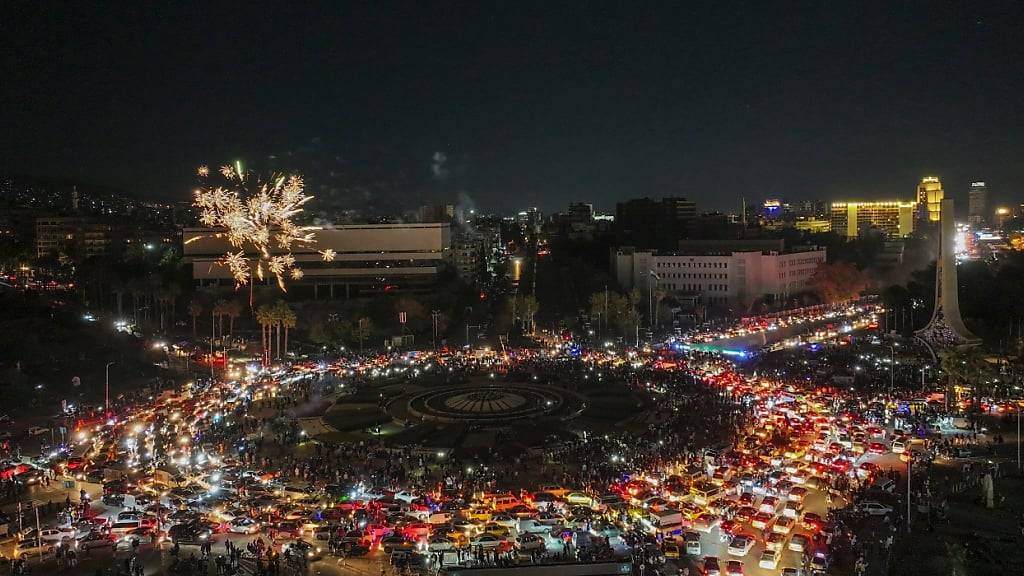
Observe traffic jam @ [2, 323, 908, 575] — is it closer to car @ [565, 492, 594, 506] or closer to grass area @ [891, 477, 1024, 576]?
car @ [565, 492, 594, 506]

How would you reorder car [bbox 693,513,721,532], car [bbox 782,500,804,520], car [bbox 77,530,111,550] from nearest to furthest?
car [bbox 77,530,111,550], car [bbox 693,513,721,532], car [bbox 782,500,804,520]

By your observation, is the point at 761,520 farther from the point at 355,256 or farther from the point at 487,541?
the point at 355,256

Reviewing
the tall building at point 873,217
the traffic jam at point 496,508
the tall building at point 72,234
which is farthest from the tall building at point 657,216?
the traffic jam at point 496,508

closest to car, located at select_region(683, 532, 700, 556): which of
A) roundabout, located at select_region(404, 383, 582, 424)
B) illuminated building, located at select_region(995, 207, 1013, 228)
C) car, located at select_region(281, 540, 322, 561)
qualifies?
car, located at select_region(281, 540, 322, 561)

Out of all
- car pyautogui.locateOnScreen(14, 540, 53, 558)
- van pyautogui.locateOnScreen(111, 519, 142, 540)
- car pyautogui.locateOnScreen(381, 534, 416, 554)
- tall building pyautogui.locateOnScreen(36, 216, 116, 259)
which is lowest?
car pyautogui.locateOnScreen(14, 540, 53, 558)

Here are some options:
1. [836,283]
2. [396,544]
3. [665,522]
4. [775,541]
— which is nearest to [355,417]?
[396,544]

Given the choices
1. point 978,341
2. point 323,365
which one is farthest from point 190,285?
point 978,341

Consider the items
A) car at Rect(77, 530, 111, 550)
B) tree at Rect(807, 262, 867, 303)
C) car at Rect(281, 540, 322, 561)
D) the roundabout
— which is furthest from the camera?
tree at Rect(807, 262, 867, 303)
